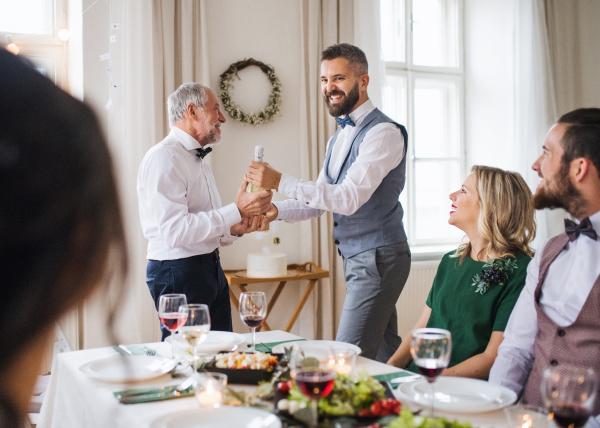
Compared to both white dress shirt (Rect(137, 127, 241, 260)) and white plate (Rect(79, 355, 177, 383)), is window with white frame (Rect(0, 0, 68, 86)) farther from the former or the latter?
white plate (Rect(79, 355, 177, 383))

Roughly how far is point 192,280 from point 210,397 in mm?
1236

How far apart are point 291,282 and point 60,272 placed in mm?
3484

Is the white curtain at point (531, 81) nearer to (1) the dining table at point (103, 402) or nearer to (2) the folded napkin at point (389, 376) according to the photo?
(1) the dining table at point (103, 402)

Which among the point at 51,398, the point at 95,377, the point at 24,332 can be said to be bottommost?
the point at 51,398

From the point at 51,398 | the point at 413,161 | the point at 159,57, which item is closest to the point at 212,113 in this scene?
the point at 159,57

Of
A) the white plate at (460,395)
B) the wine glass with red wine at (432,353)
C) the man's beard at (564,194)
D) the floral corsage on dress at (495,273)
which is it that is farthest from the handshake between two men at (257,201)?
the wine glass with red wine at (432,353)

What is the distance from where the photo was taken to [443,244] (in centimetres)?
477

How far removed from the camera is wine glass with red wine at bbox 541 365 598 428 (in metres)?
0.91

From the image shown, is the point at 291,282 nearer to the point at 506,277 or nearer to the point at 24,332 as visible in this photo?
the point at 506,277

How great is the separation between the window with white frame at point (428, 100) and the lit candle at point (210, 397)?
3.59 meters

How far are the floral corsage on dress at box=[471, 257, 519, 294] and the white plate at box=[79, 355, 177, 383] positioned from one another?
0.99 meters

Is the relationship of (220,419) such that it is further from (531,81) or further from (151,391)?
(531,81)

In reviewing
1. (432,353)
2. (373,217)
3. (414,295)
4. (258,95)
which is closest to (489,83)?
(414,295)

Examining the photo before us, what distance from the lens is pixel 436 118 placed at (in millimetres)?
4875
